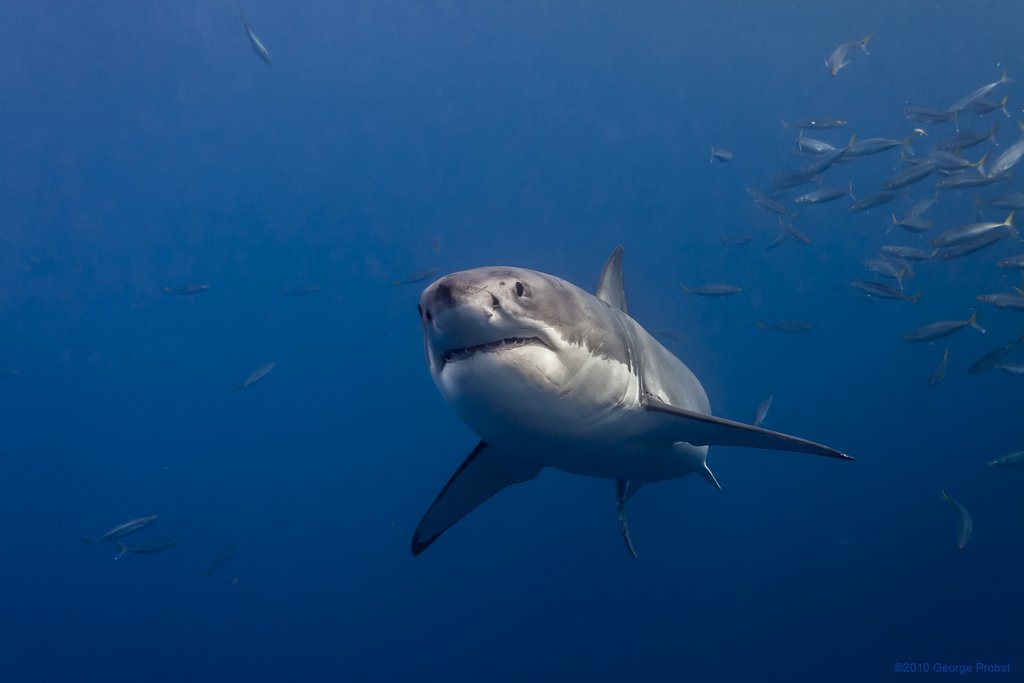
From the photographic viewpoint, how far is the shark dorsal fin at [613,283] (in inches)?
181

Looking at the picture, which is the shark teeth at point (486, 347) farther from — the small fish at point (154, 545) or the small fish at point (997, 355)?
the small fish at point (154, 545)

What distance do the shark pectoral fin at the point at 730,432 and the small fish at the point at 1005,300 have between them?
17.4 feet

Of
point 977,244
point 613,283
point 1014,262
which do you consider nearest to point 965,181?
point 1014,262

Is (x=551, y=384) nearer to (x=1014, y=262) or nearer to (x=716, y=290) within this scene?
(x=1014, y=262)

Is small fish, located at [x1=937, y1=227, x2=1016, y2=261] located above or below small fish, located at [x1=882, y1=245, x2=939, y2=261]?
above

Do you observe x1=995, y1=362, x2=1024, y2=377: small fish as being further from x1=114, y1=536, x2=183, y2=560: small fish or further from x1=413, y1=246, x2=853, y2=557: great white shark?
x1=114, y1=536, x2=183, y2=560: small fish

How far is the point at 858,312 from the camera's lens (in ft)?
139

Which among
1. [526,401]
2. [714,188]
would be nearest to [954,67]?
[714,188]

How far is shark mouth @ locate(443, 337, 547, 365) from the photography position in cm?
203

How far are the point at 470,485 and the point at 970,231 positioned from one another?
6354 mm

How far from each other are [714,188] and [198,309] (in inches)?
1576

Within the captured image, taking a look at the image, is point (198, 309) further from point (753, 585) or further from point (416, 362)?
point (753, 585)

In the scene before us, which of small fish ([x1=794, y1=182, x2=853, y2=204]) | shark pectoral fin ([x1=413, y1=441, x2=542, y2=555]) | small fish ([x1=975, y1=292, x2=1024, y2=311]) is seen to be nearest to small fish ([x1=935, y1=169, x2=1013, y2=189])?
small fish ([x1=794, y1=182, x2=853, y2=204])

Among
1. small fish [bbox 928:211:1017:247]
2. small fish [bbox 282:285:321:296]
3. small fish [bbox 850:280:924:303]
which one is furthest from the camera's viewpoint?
small fish [bbox 282:285:321:296]
